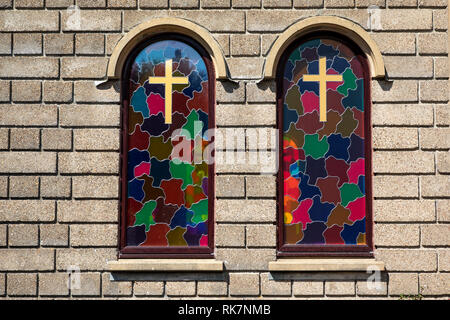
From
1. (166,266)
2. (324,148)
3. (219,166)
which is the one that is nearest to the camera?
(166,266)

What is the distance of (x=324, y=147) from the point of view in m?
7.88

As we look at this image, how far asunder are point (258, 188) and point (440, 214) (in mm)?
2633

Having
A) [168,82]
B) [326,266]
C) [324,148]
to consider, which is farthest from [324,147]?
[168,82]

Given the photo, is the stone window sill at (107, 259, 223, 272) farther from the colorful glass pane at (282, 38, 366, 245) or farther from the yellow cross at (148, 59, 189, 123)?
the yellow cross at (148, 59, 189, 123)

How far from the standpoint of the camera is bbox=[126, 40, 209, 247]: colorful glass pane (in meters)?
7.80

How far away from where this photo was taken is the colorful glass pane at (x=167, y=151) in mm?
7805

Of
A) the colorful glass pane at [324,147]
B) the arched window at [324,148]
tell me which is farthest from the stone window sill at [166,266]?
the colorful glass pane at [324,147]

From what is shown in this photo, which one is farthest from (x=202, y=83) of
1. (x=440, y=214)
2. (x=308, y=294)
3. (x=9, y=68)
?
(x=440, y=214)


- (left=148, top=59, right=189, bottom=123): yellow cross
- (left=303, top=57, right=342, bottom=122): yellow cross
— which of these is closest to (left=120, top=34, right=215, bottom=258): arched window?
(left=148, top=59, right=189, bottom=123): yellow cross

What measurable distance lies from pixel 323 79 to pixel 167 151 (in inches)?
101

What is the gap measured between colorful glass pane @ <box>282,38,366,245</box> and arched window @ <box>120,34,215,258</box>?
1.20 metres

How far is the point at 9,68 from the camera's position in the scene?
25.6 feet

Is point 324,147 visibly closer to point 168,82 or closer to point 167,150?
point 167,150

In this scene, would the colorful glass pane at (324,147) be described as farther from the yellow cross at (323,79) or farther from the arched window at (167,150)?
the arched window at (167,150)
